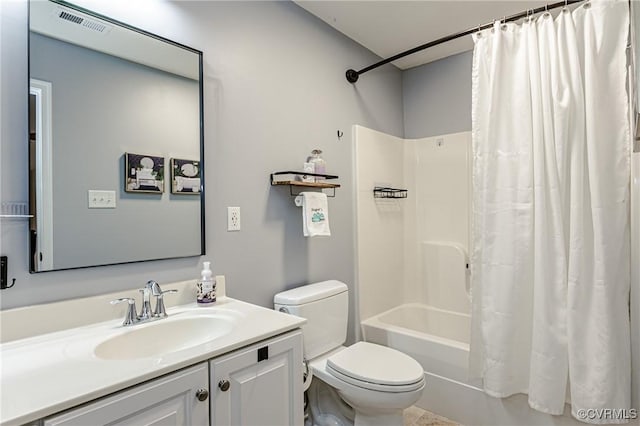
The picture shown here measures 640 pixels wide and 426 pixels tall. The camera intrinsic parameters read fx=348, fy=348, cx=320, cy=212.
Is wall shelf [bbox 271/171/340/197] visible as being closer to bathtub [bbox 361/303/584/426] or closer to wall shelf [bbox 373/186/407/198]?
wall shelf [bbox 373/186/407/198]

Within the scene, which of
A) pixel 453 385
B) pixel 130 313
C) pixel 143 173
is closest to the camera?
pixel 130 313

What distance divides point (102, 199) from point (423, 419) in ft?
6.98

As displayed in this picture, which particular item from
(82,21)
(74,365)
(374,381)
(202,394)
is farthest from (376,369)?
(82,21)

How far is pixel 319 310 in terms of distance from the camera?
1.87m

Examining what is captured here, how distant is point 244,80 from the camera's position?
5.80 ft

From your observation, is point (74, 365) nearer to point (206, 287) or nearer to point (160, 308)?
point (160, 308)

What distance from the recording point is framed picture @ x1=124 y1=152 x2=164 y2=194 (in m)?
1.37

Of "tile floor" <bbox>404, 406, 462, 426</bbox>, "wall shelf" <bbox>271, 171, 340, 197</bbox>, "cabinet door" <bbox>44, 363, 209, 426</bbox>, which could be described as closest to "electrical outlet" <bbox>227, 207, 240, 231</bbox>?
"wall shelf" <bbox>271, 171, 340, 197</bbox>

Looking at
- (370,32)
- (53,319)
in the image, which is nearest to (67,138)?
(53,319)

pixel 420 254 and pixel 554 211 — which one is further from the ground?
pixel 554 211

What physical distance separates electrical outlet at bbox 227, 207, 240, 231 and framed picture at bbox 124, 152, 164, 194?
329 mm

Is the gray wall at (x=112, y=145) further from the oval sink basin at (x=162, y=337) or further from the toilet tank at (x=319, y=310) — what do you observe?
the toilet tank at (x=319, y=310)

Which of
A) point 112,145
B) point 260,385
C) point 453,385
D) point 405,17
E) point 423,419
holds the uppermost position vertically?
point 405,17

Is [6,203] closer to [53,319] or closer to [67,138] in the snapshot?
[67,138]
